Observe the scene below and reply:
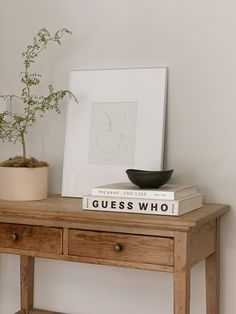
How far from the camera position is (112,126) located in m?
1.94

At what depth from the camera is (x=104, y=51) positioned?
6.53 feet

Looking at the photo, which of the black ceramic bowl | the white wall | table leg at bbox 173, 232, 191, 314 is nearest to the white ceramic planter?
the white wall

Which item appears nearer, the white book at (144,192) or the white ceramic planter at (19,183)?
the white book at (144,192)

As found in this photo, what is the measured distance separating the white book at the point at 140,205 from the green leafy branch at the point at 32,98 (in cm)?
46

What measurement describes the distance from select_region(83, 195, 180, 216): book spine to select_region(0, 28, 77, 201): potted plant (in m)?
0.30

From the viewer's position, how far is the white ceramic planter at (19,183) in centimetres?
182

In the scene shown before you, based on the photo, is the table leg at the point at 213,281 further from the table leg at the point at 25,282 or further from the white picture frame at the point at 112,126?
the table leg at the point at 25,282

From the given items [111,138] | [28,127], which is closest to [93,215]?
[111,138]

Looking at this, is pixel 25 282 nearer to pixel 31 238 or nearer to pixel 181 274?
pixel 31 238

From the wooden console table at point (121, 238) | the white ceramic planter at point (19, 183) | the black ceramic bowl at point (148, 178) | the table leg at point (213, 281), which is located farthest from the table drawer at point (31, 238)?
the table leg at point (213, 281)

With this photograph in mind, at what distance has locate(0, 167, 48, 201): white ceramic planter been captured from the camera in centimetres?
182

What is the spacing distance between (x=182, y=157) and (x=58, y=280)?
74 centimetres

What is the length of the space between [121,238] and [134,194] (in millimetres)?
141

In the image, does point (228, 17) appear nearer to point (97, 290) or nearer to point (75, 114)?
point (75, 114)
